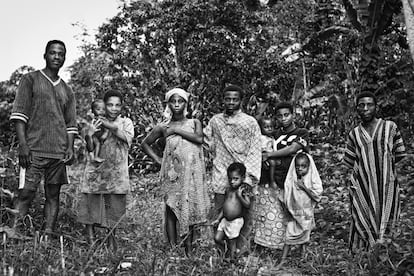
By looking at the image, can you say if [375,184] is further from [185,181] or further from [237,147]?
[185,181]

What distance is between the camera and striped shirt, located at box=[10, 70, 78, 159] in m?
4.33

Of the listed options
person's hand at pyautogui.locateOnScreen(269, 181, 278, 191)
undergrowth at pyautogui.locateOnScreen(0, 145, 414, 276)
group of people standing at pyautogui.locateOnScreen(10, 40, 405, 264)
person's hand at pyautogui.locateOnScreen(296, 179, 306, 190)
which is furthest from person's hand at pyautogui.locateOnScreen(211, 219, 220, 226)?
person's hand at pyautogui.locateOnScreen(296, 179, 306, 190)

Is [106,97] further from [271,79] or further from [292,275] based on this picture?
[271,79]

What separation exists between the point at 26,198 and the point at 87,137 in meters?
0.79

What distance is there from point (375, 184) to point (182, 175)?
1620mm

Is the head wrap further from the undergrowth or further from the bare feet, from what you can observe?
the bare feet

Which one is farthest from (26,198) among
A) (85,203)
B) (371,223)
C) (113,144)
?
(371,223)

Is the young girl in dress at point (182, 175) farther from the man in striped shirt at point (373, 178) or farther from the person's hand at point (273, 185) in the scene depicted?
the man in striped shirt at point (373, 178)

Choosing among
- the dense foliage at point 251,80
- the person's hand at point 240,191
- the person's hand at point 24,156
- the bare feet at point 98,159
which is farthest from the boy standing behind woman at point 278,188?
the person's hand at point 24,156

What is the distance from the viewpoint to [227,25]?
519 inches

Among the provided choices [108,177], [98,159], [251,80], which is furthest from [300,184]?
[251,80]

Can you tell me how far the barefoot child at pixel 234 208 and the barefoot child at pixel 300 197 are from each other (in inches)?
19.9

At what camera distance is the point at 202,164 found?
4.64 meters

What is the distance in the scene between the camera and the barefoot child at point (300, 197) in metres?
4.75
